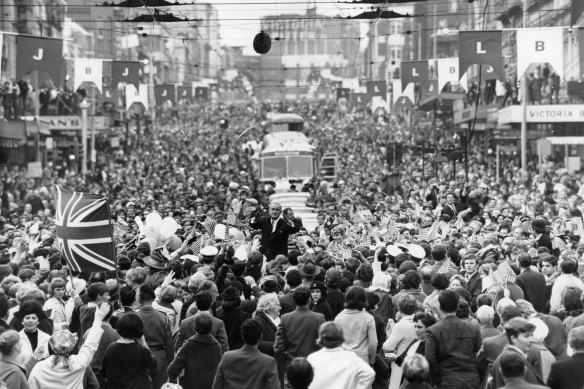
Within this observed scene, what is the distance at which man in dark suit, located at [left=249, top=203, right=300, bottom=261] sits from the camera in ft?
62.4

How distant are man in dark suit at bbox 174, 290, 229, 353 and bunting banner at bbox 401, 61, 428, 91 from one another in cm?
3224

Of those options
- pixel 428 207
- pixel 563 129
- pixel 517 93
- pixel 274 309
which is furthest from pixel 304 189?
pixel 274 309

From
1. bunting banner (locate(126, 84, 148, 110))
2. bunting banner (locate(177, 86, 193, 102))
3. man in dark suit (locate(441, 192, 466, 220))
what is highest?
bunting banner (locate(177, 86, 193, 102))

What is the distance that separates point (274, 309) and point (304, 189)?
29.5m

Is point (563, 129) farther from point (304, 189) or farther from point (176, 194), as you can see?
point (176, 194)

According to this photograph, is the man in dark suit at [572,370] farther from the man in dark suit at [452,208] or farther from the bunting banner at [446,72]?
the bunting banner at [446,72]

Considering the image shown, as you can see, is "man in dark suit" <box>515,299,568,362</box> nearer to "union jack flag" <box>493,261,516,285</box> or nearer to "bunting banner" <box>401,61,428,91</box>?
"union jack flag" <box>493,261,516,285</box>

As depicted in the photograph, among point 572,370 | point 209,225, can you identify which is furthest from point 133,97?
point 572,370

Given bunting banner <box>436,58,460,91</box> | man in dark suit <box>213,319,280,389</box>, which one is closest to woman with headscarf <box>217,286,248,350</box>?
man in dark suit <box>213,319,280,389</box>

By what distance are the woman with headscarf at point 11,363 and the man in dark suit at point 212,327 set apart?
1618mm

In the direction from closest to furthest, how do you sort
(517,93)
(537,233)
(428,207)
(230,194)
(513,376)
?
(513,376)
(537,233)
(428,207)
(230,194)
(517,93)

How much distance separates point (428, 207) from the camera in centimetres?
2878

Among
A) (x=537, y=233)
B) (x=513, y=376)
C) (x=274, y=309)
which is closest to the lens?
(x=513, y=376)

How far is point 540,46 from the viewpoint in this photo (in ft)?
105
